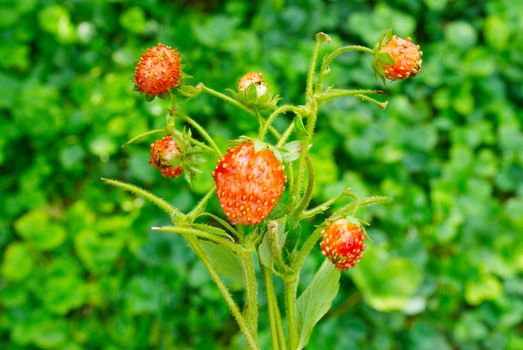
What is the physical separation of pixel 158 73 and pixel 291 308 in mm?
221

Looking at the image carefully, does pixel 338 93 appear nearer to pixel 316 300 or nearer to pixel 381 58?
pixel 381 58

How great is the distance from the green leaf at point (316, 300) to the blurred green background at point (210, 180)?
57 centimetres

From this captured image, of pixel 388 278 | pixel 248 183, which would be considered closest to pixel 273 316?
pixel 248 183

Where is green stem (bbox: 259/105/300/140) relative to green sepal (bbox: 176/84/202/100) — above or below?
above

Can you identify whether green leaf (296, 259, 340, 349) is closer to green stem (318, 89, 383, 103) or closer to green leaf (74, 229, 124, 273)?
green stem (318, 89, 383, 103)

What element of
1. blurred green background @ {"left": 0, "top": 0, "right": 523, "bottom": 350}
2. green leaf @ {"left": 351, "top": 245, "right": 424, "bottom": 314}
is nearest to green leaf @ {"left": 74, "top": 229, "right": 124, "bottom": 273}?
blurred green background @ {"left": 0, "top": 0, "right": 523, "bottom": 350}

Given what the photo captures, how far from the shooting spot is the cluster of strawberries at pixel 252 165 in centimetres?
49

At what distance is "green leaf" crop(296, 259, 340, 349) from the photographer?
0.60 meters

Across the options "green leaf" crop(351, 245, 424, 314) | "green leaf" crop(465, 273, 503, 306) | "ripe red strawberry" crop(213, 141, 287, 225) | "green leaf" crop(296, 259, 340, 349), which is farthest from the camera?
"green leaf" crop(465, 273, 503, 306)

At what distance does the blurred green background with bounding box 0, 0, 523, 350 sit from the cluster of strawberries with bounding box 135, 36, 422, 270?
2.11 feet

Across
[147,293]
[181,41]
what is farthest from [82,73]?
[147,293]

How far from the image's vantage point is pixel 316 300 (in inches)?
24.3

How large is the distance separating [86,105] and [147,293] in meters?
0.39

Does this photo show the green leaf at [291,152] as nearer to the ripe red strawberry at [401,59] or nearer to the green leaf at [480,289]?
the ripe red strawberry at [401,59]
